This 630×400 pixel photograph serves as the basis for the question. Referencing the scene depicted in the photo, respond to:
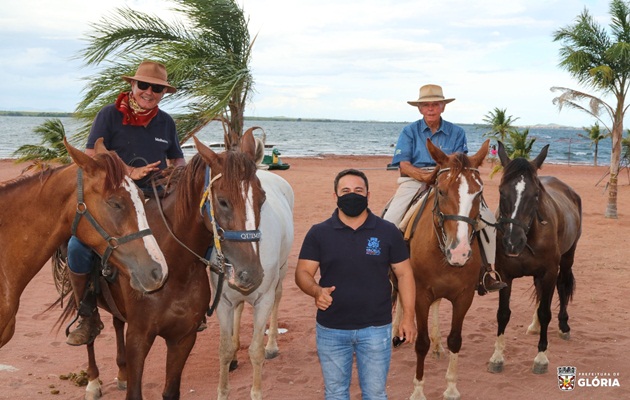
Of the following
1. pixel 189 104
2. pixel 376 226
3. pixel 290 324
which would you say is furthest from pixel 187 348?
pixel 189 104

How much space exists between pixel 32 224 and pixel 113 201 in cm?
58

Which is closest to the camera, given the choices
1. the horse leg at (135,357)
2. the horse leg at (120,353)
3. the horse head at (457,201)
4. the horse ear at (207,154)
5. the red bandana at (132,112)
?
the horse ear at (207,154)

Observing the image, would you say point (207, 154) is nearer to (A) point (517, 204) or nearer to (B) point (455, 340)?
(B) point (455, 340)

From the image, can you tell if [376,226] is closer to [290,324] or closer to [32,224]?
[32,224]

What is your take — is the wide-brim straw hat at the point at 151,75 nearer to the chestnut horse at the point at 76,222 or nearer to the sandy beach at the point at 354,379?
the chestnut horse at the point at 76,222

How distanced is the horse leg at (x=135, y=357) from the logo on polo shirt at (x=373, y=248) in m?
1.73

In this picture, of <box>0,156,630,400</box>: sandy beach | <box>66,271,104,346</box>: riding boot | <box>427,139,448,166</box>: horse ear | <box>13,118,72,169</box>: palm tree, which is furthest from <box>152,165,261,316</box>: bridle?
<box>13,118,72,169</box>: palm tree

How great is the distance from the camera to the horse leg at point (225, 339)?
4.83m

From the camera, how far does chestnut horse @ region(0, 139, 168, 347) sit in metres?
3.35

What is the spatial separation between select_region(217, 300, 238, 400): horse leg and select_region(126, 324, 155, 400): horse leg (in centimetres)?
87

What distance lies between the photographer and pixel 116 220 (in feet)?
11.0

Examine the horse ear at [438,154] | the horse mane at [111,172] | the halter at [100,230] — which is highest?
the horse ear at [438,154]

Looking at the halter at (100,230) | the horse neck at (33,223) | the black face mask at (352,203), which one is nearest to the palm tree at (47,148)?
the horse neck at (33,223)

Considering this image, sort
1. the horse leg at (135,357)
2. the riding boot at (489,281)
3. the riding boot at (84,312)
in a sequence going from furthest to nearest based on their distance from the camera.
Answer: the riding boot at (489,281) → the riding boot at (84,312) → the horse leg at (135,357)
